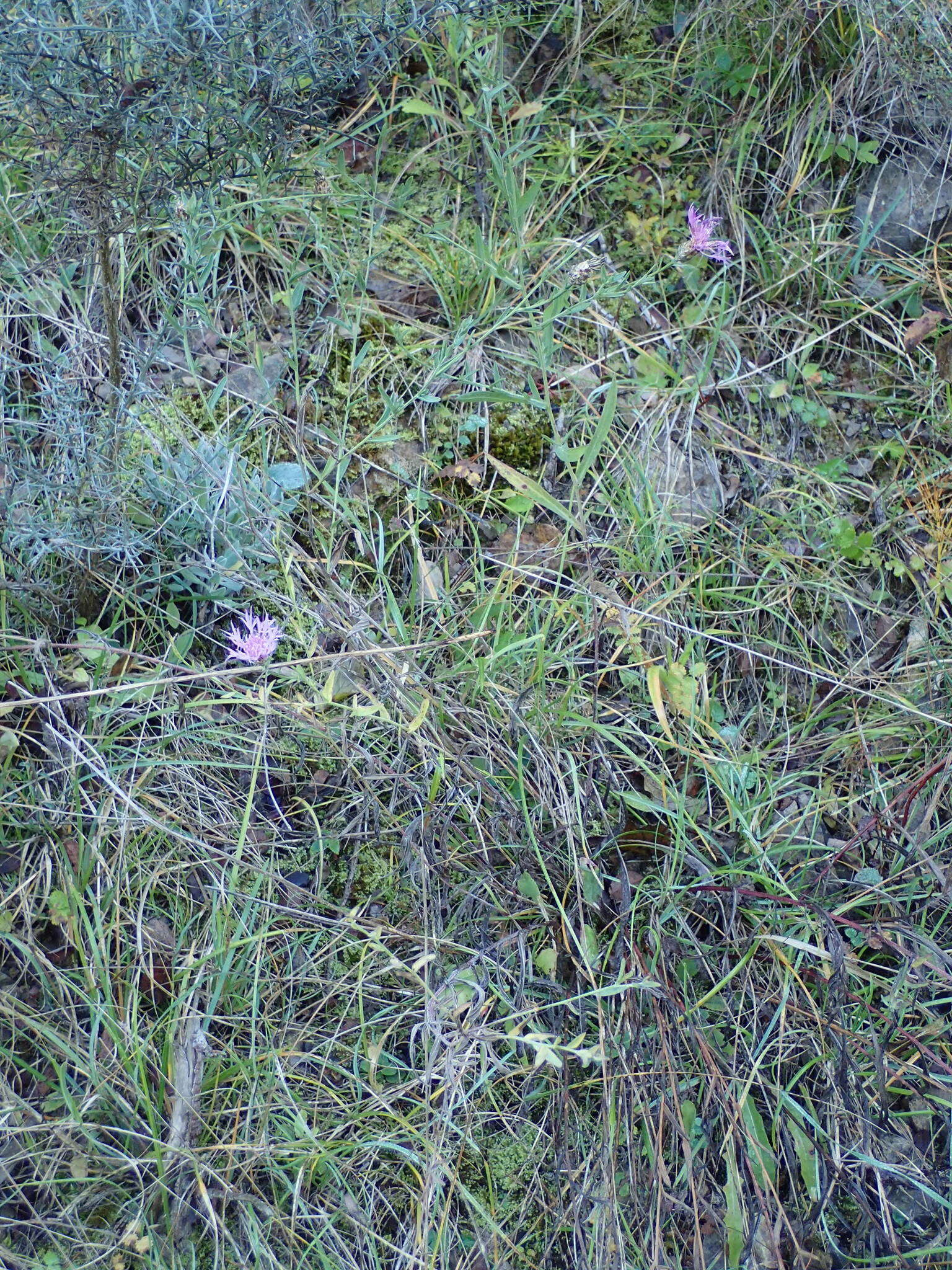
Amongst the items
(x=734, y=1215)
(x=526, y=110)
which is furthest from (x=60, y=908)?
(x=526, y=110)

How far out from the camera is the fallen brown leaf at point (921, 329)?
2387 mm

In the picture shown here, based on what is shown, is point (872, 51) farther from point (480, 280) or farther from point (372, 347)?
point (372, 347)

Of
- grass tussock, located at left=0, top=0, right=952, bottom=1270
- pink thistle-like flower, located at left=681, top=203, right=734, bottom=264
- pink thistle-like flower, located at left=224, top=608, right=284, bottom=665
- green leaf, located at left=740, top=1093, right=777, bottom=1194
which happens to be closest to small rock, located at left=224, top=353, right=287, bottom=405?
grass tussock, located at left=0, top=0, right=952, bottom=1270

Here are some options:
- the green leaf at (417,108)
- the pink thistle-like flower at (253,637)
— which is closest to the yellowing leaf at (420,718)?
the pink thistle-like flower at (253,637)

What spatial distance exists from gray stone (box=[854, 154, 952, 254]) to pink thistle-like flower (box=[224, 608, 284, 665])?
1.77m

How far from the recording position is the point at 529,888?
186 cm

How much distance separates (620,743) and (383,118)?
170cm

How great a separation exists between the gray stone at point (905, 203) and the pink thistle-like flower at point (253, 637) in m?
1.77

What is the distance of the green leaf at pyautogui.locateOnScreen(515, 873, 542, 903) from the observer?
1.86 meters

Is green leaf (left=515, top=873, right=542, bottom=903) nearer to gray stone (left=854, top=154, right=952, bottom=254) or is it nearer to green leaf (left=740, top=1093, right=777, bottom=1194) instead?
green leaf (left=740, top=1093, right=777, bottom=1194)

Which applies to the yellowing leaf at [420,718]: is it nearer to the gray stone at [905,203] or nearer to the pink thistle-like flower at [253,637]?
the pink thistle-like flower at [253,637]

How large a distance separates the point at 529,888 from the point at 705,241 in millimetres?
1571

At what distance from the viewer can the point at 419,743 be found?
188 cm

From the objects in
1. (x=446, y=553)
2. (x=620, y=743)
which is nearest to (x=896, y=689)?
(x=620, y=743)
